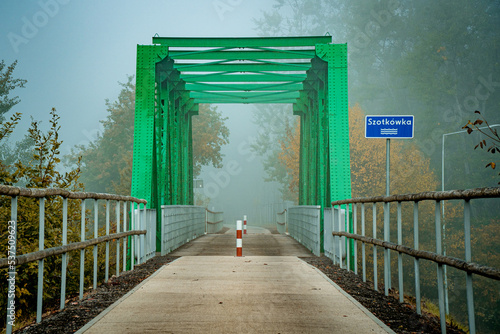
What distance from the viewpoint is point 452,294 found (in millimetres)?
36188

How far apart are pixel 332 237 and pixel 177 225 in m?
5.49

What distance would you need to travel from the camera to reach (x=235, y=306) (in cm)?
617

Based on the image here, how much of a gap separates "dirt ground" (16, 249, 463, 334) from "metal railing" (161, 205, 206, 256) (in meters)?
3.51

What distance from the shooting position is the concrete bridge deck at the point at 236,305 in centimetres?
525

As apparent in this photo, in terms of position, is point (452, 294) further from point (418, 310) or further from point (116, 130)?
point (418, 310)

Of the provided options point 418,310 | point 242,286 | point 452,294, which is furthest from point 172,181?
point 452,294

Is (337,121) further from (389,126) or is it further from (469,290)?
(469,290)

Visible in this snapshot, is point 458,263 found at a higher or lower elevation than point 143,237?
higher

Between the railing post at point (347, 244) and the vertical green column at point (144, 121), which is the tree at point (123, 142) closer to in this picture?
the vertical green column at point (144, 121)

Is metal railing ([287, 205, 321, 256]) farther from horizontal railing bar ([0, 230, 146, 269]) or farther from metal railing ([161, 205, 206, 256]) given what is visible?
horizontal railing bar ([0, 230, 146, 269])

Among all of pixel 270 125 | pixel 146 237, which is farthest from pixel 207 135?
pixel 146 237

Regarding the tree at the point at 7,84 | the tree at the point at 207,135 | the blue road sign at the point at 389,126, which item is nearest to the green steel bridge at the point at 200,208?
the blue road sign at the point at 389,126

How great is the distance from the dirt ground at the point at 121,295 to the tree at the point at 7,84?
1814 inches

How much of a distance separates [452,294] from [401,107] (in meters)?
20.2
